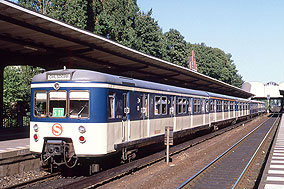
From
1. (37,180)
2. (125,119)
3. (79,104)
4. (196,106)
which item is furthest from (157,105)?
(196,106)

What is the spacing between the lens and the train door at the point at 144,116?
43.3ft

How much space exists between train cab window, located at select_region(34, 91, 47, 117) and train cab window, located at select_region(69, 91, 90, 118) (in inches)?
42.3

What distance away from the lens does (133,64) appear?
22078 millimetres

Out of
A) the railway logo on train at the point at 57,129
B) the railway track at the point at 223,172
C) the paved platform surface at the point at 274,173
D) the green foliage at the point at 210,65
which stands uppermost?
the green foliage at the point at 210,65

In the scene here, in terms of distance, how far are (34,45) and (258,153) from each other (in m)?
12.4

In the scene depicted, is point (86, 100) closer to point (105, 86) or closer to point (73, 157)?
point (105, 86)

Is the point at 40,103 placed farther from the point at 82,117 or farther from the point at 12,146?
the point at 12,146

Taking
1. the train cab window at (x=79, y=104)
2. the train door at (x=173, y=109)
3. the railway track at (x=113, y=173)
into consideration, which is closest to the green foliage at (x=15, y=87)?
the train door at (x=173, y=109)

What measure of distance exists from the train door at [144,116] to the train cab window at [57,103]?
361 centimetres

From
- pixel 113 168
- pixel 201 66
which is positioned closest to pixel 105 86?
pixel 113 168

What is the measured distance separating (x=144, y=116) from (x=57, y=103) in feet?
13.0

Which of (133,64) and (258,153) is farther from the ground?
(133,64)

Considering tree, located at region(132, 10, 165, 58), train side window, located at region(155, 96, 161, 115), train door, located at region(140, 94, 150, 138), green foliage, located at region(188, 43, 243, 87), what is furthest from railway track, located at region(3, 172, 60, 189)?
green foliage, located at region(188, 43, 243, 87)

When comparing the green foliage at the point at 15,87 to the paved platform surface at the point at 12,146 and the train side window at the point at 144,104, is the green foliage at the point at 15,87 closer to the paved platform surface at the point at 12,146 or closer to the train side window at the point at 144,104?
the paved platform surface at the point at 12,146
